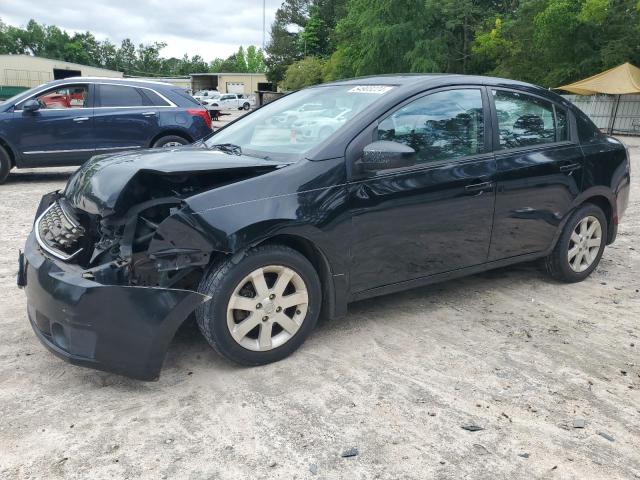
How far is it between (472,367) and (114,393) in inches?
81.3

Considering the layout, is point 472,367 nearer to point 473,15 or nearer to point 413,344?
point 413,344

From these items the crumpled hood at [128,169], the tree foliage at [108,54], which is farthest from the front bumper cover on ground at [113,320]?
the tree foliage at [108,54]

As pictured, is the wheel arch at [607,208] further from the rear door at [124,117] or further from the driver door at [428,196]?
the rear door at [124,117]

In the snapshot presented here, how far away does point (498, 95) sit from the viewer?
4.27 metres

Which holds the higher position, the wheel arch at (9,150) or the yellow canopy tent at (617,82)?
the yellow canopy tent at (617,82)

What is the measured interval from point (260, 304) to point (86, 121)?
731cm

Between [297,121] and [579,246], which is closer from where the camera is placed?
[297,121]

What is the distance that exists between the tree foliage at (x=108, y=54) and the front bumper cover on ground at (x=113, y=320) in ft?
379

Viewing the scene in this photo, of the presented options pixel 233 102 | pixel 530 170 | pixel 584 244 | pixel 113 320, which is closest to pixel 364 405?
pixel 113 320

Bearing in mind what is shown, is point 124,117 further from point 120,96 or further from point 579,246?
point 579,246

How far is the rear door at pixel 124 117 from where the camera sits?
367 inches

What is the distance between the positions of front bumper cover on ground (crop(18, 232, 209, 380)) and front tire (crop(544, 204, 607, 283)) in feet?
10.5

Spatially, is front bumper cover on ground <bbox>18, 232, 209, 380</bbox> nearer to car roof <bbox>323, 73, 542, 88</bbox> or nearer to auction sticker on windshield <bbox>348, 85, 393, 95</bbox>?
auction sticker on windshield <bbox>348, 85, 393, 95</bbox>

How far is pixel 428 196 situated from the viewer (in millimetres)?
3793
